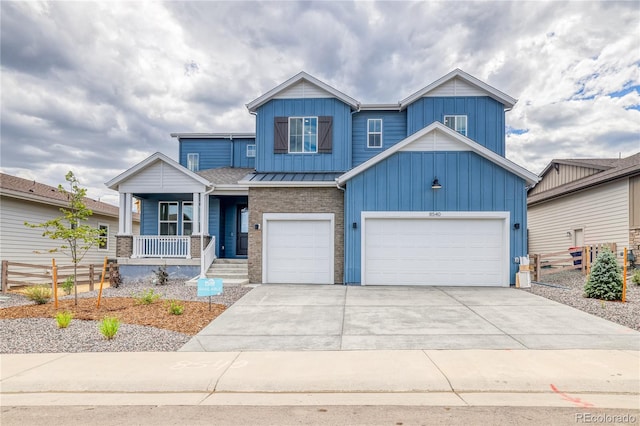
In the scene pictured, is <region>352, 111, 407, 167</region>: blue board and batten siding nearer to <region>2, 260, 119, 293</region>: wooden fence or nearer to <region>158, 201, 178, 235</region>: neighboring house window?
<region>158, 201, 178, 235</region>: neighboring house window

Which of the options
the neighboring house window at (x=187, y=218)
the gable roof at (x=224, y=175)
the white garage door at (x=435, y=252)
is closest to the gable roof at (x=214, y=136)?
the gable roof at (x=224, y=175)

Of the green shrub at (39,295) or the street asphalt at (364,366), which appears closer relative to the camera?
the street asphalt at (364,366)

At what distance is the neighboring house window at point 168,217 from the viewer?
55.3 ft

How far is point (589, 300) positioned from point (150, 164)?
607 inches

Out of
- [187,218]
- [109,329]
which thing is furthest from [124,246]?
[109,329]

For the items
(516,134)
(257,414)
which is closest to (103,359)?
(257,414)

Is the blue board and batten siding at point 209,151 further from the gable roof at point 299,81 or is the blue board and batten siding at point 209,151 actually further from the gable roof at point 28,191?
the gable roof at point 28,191

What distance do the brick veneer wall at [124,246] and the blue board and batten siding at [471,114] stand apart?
479 inches

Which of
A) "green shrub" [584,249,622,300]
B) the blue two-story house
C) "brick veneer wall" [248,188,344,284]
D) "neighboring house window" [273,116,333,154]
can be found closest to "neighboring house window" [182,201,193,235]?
the blue two-story house

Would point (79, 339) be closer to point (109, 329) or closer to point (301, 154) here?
point (109, 329)

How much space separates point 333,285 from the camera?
499 inches

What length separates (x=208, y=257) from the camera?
14.6 meters

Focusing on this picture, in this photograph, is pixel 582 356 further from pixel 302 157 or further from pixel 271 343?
pixel 302 157

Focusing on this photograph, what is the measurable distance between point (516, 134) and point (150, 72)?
1937cm
